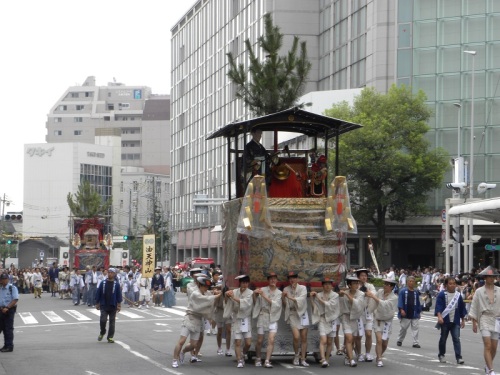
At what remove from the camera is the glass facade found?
70375mm

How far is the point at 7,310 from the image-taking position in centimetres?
2472

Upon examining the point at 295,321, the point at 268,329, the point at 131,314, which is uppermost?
the point at 295,321

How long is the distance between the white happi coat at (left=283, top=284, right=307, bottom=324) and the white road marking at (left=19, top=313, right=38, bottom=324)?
18.6 m

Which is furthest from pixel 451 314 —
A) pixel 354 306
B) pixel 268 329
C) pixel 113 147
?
pixel 113 147

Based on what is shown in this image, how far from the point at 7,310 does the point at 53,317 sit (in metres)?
17.0

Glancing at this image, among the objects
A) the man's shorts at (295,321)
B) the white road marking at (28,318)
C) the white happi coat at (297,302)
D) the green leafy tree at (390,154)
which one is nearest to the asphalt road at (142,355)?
the man's shorts at (295,321)

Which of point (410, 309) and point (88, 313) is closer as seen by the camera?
point (410, 309)

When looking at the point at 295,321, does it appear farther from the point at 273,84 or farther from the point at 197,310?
the point at 273,84

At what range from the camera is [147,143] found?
574ft

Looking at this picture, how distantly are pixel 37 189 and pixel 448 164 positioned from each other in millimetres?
96357

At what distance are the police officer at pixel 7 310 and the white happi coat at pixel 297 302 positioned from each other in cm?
680

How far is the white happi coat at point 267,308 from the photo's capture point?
831 inches

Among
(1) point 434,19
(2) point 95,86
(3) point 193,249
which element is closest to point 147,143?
(2) point 95,86

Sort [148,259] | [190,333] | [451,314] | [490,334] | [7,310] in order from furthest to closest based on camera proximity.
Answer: [148,259] → [7,310] → [451,314] → [190,333] → [490,334]
